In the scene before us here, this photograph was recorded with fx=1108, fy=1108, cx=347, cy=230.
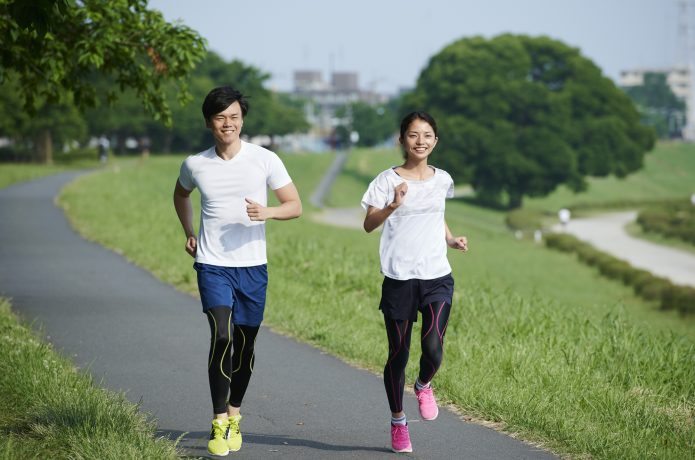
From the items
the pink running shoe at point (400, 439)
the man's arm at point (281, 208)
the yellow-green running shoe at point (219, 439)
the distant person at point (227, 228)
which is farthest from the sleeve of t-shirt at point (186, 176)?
the pink running shoe at point (400, 439)

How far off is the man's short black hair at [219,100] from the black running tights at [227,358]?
0.97 metres

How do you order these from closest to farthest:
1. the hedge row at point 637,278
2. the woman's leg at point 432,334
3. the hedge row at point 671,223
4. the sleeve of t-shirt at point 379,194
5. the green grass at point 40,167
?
1. the sleeve of t-shirt at point 379,194
2. the woman's leg at point 432,334
3. the hedge row at point 637,278
4. the green grass at point 40,167
5. the hedge row at point 671,223

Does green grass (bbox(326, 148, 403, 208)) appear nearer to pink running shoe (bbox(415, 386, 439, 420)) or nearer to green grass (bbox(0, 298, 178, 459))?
green grass (bbox(0, 298, 178, 459))

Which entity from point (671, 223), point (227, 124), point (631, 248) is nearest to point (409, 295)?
point (227, 124)

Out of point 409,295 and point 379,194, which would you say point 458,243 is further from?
point 379,194

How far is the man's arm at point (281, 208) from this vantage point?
17.4 ft

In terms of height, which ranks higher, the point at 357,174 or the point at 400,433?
the point at 400,433

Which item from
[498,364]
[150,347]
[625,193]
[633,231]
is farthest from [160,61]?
[625,193]

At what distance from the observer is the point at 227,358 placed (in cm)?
555

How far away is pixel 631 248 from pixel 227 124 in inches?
1755

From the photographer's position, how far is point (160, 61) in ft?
43.6

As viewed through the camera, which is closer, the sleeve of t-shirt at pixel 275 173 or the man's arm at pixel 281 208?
the man's arm at pixel 281 208

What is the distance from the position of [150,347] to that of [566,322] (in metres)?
4.25

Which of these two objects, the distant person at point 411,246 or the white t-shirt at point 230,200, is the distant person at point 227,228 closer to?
the white t-shirt at point 230,200
